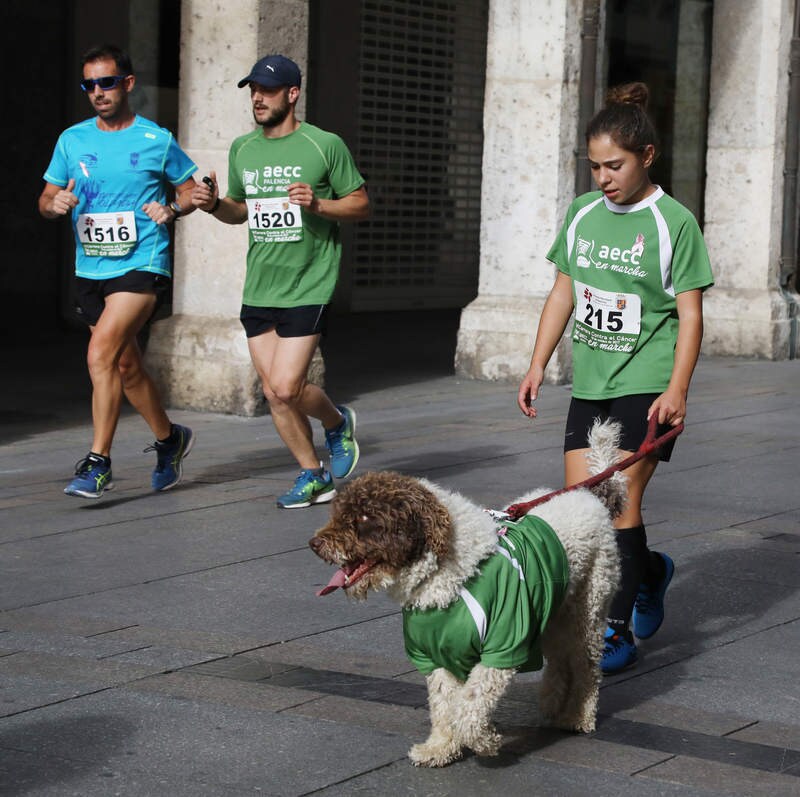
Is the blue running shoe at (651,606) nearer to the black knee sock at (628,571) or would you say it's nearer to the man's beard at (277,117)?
the black knee sock at (628,571)

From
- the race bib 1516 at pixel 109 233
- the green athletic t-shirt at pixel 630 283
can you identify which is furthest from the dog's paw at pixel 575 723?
the race bib 1516 at pixel 109 233

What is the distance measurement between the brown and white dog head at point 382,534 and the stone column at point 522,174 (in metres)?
8.85

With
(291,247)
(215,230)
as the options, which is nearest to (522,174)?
(215,230)

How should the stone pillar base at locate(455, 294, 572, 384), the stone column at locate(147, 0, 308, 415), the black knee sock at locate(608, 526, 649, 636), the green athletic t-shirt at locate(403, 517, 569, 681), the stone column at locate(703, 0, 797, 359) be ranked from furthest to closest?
the stone column at locate(703, 0, 797, 359), the stone pillar base at locate(455, 294, 572, 384), the stone column at locate(147, 0, 308, 415), the black knee sock at locate(608, 526, 649, 636), the green athletic t-shirt at locate(403, 517, 569, 681)

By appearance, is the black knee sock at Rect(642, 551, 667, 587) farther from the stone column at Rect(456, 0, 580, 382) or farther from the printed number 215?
the stone column at Rect(456, 0, 580, 382)

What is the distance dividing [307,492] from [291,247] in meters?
1.14

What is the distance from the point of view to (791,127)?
15.6m

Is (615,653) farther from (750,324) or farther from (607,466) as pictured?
(750,324)

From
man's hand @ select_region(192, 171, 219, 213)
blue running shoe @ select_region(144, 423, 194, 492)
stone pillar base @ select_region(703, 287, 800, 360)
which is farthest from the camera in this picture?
stone pillar base @ select_region(703, 287, 800, 360)

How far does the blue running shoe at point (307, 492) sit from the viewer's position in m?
7.45

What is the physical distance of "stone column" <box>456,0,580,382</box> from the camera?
12750 millimetres

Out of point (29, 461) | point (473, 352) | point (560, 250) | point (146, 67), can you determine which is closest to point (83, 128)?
point (29, 461)

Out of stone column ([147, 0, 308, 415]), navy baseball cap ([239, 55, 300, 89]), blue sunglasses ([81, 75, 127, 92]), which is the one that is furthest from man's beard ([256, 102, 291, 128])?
stone column ([147, 0, 308, 415])

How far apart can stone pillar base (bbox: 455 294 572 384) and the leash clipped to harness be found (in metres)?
7.71
